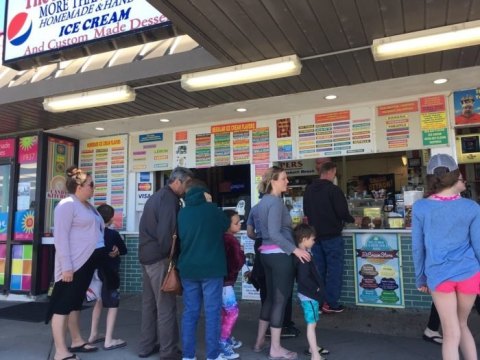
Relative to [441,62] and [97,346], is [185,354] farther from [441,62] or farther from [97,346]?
[441,62]

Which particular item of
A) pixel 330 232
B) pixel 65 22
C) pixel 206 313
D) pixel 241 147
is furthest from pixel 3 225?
pixel 330 232

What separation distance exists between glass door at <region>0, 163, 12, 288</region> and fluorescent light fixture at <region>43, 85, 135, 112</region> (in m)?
2.59

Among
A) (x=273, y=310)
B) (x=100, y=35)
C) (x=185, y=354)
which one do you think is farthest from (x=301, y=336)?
(x=100, y=35)

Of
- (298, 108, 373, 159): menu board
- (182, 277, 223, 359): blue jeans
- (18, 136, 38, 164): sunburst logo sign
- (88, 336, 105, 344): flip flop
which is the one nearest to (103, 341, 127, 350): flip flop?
(88, 336, 105, 344): flip flop

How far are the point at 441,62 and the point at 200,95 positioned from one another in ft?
9.18

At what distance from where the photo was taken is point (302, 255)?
3.76 m

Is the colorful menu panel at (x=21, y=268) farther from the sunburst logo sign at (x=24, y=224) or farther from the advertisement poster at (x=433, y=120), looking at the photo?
the advertisement poster at (x=433, y=120)

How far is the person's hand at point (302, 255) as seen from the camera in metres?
3.75

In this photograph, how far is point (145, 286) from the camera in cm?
410

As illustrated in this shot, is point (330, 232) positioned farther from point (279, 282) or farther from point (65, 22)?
point (65, 22)

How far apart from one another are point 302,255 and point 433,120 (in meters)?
3.02

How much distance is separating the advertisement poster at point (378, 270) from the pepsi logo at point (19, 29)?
17.5ft

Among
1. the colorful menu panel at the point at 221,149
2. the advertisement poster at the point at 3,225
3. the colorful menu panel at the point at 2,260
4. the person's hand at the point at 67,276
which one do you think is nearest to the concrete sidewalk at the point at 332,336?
the person's hand at the point at 67,276

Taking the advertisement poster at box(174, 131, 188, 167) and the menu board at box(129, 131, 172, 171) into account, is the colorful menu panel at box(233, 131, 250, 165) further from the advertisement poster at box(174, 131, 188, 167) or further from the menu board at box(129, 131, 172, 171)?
the menu board at box(129, 131, 172, 171)
